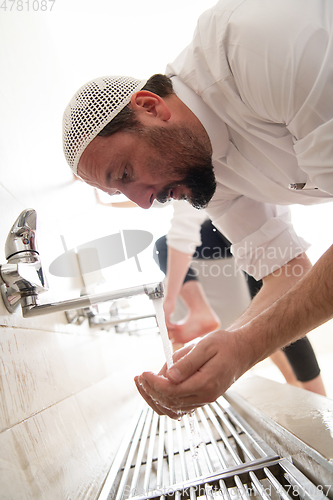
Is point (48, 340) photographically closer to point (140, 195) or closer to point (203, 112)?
point (140, 195)

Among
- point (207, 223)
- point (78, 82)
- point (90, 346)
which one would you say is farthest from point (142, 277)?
point (78, 82)

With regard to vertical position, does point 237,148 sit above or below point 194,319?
above

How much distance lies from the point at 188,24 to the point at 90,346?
1500mm

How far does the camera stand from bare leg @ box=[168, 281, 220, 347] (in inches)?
58.7

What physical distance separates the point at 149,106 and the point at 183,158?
0.12m

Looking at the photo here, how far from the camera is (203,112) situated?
0.71m

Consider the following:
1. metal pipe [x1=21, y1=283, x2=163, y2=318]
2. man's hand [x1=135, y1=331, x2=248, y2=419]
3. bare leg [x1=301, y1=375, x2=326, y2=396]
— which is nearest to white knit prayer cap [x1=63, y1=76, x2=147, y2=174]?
metal pipe [x1=21, y1=283, x2=163, y2=318]

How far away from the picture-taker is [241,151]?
0.76 metres

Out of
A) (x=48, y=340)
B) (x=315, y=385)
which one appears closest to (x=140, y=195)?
(x=48, y=340)

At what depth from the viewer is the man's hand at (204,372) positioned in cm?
43

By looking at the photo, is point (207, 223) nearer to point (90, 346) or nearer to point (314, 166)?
point (90, 346)

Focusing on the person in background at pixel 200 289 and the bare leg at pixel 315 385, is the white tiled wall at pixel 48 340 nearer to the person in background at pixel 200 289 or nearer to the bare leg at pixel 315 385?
the person in background at pixel 200 289

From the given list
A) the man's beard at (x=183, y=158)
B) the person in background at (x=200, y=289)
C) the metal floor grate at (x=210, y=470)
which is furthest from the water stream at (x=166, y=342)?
the person in background at (x=200, y=289)

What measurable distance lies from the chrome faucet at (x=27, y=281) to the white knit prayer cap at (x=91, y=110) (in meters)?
0.21
